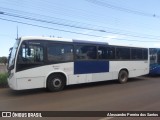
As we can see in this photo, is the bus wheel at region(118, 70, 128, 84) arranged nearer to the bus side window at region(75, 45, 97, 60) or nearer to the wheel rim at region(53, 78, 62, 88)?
the bus side window at region(75, 45, 97, 60)

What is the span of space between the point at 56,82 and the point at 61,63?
100 cm

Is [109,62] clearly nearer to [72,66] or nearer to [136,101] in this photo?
[72,66]

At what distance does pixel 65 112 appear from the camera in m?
8.49

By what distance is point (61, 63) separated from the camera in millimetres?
13273

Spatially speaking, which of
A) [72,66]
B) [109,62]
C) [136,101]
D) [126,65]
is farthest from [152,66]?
[136,101]

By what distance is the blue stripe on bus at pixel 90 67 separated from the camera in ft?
45.8

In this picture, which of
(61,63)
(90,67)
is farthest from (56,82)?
(90,67)

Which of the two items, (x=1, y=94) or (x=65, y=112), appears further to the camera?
(x=1, y=94)

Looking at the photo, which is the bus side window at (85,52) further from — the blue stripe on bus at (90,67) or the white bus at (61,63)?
the blue stripe on bus at (90,67)

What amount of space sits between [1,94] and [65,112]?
17.5ft

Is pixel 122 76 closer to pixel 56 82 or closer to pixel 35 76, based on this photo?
pixel 56 82

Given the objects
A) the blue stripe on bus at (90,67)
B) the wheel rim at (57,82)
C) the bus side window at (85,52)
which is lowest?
the wheel rim at (57,82)

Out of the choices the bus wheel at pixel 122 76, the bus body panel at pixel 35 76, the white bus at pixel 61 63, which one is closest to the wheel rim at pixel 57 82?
the white bus at pixel 61 63

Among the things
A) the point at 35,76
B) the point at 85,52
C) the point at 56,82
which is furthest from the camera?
the point at 85,52
